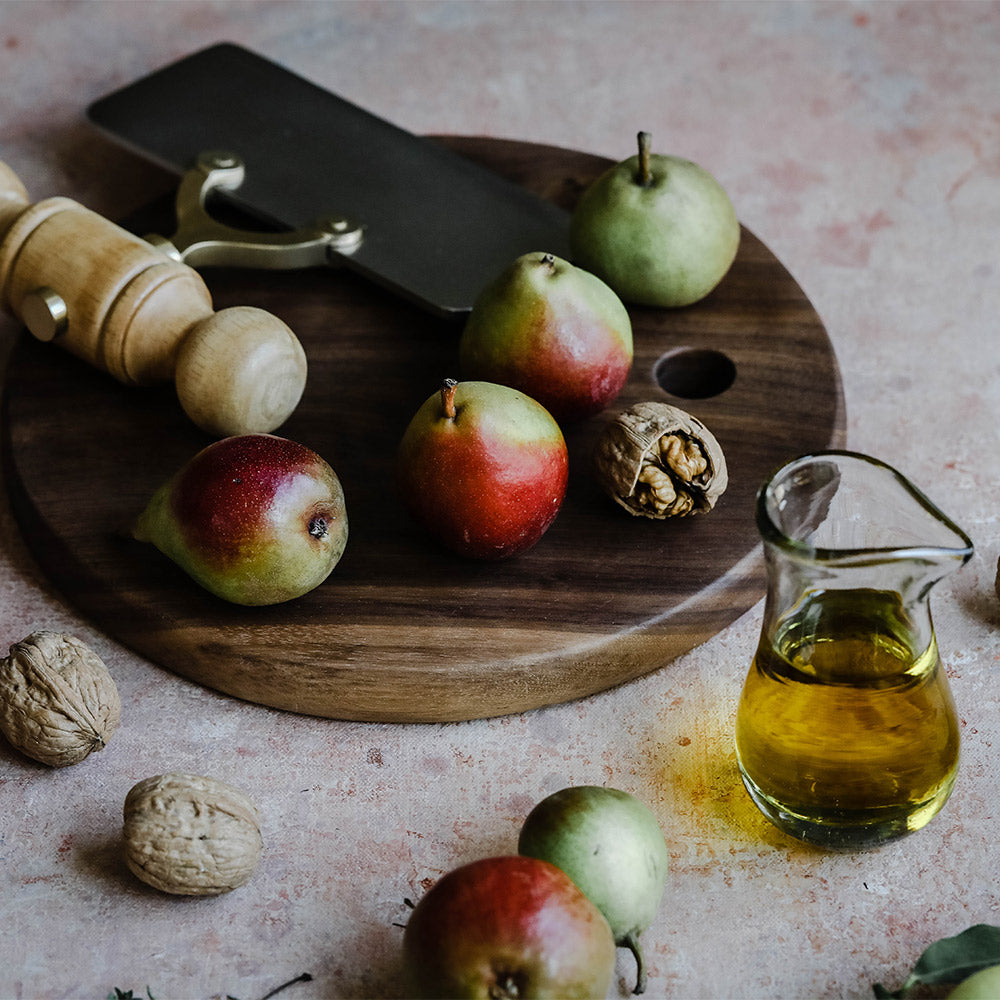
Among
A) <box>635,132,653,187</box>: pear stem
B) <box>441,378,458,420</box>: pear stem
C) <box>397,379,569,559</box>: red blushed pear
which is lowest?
<box>397,379,569,559</box>: red blushed pear

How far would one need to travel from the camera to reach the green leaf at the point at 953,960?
2.88 feet

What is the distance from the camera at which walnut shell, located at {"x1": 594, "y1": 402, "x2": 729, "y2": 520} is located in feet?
3.78

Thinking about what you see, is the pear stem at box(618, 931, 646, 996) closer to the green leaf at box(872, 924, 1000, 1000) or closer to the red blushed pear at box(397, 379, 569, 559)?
the green leaf at box(872, 924, 1000, 1000)

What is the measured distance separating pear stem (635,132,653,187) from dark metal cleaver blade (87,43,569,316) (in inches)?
5.1

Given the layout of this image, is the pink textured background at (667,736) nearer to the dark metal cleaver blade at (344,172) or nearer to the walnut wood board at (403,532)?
the walnut wood board at (403,532)

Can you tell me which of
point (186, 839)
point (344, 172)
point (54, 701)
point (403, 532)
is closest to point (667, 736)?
point (403, 532)

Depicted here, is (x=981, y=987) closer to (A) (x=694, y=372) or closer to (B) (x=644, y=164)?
(A) (x=694, y=372)

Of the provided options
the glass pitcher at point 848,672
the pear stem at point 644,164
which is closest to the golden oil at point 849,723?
the glass pitcher at point 848,672

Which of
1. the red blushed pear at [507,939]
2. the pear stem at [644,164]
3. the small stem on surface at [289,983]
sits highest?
the pear stem at [644,164]

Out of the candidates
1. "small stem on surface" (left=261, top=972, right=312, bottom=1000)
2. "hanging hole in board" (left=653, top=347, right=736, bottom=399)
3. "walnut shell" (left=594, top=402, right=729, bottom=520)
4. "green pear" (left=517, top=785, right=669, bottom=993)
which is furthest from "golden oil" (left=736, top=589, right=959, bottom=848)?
"hanging hole in board" (left=653, top=347, right=736, bottom=399)

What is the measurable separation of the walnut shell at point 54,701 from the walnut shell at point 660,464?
0.49m

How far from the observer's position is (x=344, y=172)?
1535 mm

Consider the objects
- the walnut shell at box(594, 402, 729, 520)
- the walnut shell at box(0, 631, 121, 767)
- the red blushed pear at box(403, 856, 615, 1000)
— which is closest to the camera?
the red blushed pear at box(403, 856, 615, 1000)

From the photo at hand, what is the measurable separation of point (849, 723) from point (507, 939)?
0.98ft
